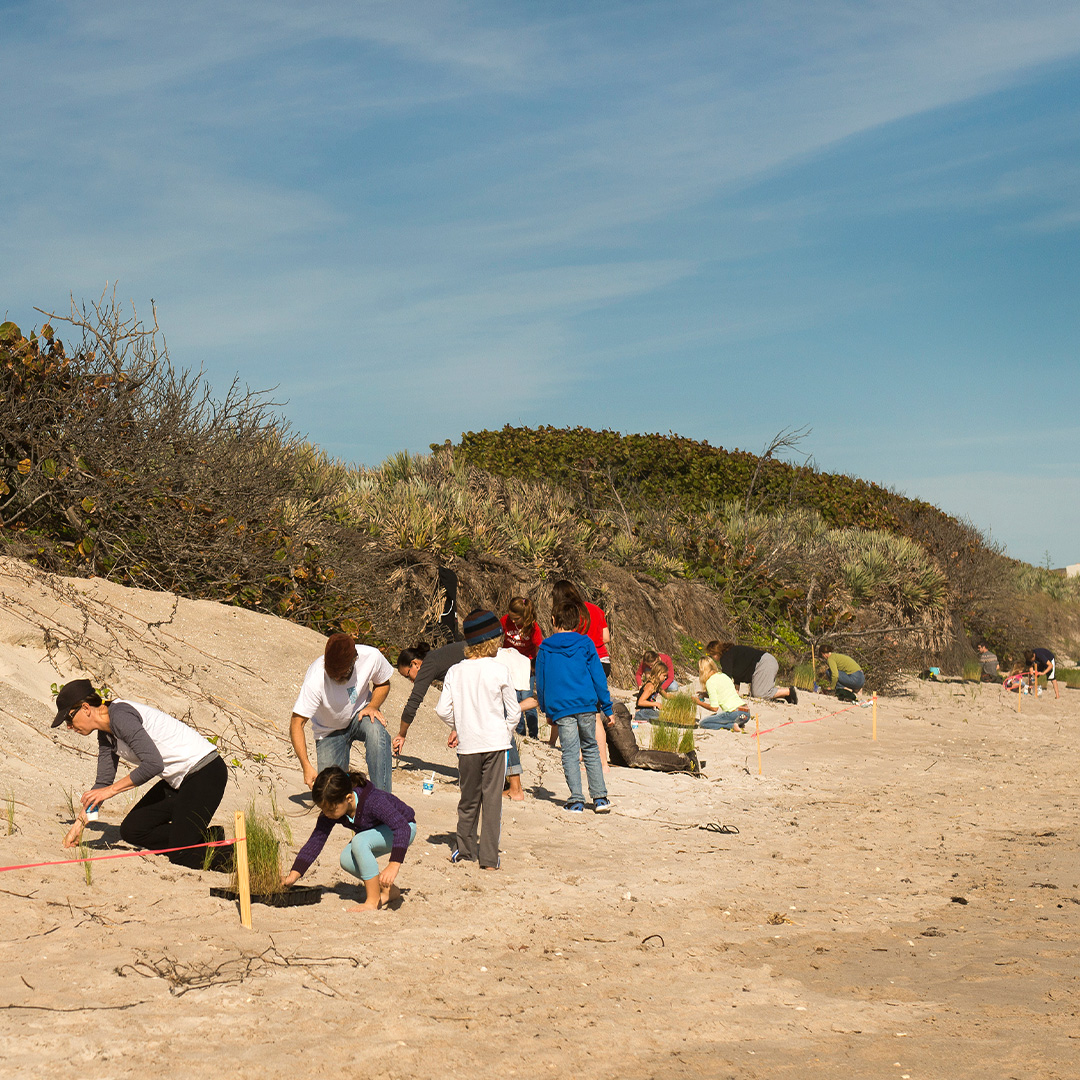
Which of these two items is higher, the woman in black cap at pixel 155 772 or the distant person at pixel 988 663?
the distant person at pixel 988 663

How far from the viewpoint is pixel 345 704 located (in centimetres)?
720

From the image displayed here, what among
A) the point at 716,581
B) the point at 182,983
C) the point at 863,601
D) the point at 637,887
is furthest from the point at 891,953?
the point at 863,601

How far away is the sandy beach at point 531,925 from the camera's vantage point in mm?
4164

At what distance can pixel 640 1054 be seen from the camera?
420cm

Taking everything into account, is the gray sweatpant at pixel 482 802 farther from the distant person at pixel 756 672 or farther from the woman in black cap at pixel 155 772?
the distant person at pixel 756 672

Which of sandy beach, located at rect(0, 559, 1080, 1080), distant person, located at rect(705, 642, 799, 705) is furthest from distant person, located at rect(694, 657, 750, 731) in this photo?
sandy beach, located at rect(0, 559, 1080, 1080)

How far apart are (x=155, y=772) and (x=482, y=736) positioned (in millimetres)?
2133

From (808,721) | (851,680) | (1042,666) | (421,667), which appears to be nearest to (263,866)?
(421,667)

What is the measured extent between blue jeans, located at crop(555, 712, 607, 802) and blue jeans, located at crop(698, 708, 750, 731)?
15.5 feet

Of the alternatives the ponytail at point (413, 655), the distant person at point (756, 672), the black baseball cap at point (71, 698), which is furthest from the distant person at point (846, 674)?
the black baseball cap at point (71, 698)

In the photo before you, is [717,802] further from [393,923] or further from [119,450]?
[119,450]

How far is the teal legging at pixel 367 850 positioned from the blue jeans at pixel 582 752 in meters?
3.16

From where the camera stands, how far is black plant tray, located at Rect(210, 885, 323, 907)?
19.6ft

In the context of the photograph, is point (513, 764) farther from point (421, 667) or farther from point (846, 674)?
point (846, 674)
